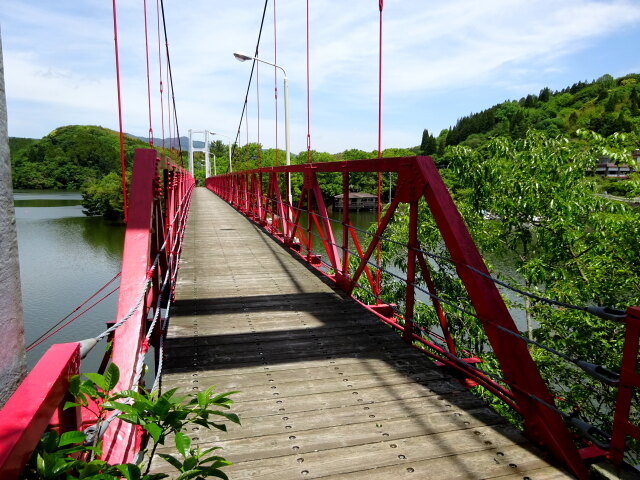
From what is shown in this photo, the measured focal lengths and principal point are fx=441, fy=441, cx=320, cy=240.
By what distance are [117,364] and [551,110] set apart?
430 feet

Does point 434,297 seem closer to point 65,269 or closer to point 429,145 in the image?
point 65,269

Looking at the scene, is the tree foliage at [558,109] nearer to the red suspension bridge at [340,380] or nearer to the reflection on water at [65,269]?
the reflection on water at [65,269]

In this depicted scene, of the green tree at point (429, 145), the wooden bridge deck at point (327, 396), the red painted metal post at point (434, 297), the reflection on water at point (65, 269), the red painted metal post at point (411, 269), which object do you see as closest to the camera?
the wooden bridge deck at point (327, 396)

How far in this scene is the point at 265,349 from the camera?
326cm

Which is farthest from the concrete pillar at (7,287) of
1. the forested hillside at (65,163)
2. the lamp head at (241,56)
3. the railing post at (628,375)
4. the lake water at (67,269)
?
the forested hillside at (65,163)

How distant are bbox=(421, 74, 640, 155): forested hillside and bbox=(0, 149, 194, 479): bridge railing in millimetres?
99380

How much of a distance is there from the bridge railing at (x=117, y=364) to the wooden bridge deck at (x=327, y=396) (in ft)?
1.15

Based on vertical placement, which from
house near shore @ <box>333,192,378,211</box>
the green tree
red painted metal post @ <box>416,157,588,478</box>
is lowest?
house near shore @ <box>333,192,378,211</box>

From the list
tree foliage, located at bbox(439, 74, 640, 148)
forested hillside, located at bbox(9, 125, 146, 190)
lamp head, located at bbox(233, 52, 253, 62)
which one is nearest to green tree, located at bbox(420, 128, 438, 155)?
tree foliage, located at bbox(439, 74, 640, 148)

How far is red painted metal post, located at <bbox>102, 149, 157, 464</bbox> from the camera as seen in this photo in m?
1.82

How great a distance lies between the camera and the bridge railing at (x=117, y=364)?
898 mm

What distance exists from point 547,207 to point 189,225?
8.16m

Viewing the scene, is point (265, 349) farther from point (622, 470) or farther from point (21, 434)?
point (21, 434)

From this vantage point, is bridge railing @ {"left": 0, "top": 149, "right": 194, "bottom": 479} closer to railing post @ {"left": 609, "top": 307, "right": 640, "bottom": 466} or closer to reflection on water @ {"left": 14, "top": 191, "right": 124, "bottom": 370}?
railing post @ {"left": 609, "top": 307, "right": 640, "bottom": 466}
